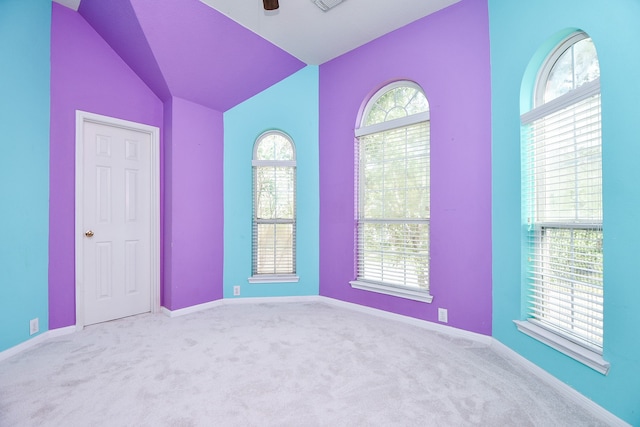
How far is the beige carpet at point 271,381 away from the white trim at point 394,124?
2022 mm

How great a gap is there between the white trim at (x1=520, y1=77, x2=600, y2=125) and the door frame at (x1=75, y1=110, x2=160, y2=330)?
3.55 meters

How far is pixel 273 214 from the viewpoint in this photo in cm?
377

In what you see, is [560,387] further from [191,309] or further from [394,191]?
[191,309]

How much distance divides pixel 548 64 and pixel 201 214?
347cm

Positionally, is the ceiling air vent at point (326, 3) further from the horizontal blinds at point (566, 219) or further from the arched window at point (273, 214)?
the horizontal blinds at point (566, 219)

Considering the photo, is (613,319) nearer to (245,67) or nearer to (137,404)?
(137,404)

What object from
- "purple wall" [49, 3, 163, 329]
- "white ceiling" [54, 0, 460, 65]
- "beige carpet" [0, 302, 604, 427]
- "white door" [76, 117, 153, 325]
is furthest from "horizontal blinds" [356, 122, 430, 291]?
"purple wall" [49, 3, 163, 329]

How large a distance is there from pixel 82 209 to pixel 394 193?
10.1 feet

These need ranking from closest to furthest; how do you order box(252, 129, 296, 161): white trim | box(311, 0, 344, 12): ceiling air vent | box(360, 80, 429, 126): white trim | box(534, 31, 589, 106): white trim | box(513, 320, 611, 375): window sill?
1. box(513, 320, 611, 375): window sill
2. box(534, 31, 589, 106): white trim
3. box(311, 0, 344, 12): ceiling air vent
4. box(360, 80, 429, 126): white trim
5. box(252, 129, 296, 161): white trim

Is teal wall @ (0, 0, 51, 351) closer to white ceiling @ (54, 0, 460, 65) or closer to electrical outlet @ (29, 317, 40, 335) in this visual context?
electrical outlet @ (29, 317, 40, 335)

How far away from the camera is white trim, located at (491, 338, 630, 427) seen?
5.01 ft

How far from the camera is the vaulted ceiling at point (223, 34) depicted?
253cm

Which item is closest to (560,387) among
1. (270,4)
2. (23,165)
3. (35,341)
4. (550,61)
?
(550,61)

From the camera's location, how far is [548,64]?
208 centimetres
